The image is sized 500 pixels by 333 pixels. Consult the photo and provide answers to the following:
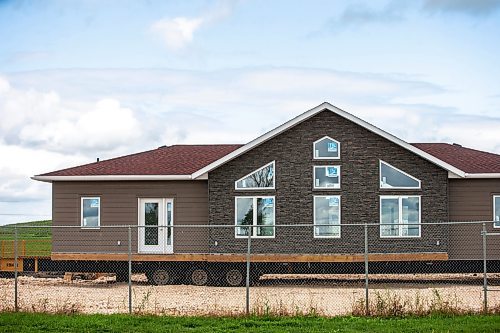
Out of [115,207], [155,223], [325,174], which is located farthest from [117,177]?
[325,174]

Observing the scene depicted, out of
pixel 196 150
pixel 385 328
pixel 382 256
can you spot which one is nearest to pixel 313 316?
pixel 385 328

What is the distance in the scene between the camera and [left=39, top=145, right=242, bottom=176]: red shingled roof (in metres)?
33.7

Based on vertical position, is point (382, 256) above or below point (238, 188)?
below

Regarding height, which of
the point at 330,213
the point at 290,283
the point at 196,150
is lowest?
the point at 290,283

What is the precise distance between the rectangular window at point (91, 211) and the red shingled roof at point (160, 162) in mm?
1055

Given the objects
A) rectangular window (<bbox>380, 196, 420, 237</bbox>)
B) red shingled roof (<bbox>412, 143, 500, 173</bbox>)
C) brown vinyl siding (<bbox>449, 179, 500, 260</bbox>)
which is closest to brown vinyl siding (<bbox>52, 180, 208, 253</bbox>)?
rectangular window (<bbox>380, 196, 420, 237</bbox>)

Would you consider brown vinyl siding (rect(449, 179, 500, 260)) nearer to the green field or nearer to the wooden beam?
the wooden beam

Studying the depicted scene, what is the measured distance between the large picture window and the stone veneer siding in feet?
0.54

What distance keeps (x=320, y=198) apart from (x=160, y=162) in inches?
263

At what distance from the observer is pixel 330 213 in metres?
32.5

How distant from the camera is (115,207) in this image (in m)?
33.6

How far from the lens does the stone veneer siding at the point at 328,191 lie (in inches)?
1271

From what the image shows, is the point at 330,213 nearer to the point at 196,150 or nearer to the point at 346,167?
the point at 346,167

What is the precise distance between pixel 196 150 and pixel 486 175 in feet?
39.5
